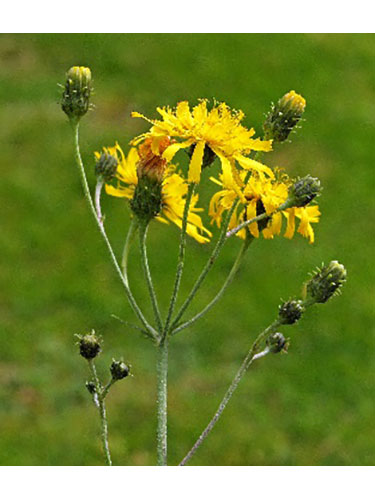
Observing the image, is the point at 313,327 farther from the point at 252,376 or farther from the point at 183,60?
the point at 183,60

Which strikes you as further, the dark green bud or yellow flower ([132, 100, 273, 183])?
the dark green bud

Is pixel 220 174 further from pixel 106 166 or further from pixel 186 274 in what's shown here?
pixel 186 274

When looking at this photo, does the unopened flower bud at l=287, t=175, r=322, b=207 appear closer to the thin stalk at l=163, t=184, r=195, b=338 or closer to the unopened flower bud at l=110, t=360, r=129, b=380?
the thin stalk at l=163, t=184, r=195, b=338

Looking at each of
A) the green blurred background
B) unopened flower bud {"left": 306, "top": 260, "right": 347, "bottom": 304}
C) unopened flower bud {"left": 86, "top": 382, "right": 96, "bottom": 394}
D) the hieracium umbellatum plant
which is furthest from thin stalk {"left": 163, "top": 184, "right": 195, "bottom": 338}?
the green blurred background

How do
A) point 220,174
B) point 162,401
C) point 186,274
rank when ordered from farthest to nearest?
point 186,274 < point 220,174 < point 162,401

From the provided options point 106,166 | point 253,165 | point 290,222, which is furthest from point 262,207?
point 106,166

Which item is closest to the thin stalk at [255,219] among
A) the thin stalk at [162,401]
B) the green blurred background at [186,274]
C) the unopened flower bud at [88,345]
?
the thin stalk at [162,401]

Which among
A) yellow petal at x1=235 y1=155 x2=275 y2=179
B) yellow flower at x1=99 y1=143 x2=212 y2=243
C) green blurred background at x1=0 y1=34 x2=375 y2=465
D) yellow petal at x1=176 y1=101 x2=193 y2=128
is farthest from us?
green blurred background at x1=0 y1=34 x2=375 y2=465
